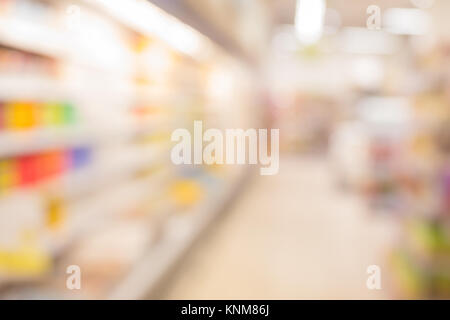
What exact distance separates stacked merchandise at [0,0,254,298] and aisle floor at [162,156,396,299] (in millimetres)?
266

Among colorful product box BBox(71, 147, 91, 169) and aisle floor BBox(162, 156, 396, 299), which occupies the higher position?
colorful product box BBox(71, 147, 91, 169)

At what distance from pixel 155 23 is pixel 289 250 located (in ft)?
7.22

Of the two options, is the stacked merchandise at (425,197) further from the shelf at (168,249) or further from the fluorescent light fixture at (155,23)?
the fluorescent light fixture at (155,23)

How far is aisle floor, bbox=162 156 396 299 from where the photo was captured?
3138 mm

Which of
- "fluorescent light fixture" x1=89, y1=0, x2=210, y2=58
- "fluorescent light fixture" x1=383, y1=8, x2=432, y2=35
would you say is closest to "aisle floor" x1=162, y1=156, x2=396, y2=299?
"fluorescent light fixture" x1=89, y1=0, x2=210, y2=58

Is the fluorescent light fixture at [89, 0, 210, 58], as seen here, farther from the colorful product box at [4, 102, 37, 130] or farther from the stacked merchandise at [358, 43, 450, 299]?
the stacked merchandise at [358, 43, 450, 299]

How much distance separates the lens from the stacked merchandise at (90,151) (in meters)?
2.59

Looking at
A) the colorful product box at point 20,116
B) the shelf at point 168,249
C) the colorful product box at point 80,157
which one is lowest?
the shelf at point 168,249

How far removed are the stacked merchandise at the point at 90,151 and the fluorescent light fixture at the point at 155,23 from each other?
0.02 m

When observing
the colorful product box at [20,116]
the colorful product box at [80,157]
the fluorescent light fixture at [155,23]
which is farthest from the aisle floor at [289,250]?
the fluorescent light fixture at [155,23]

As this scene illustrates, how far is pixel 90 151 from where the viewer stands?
354cm

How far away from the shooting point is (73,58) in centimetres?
321

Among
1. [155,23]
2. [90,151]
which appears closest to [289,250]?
[90,151]
